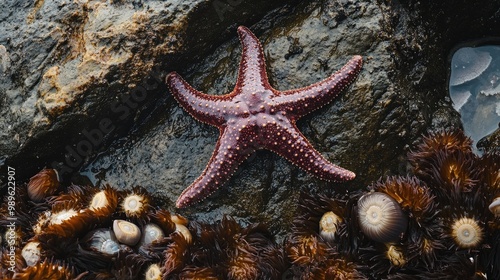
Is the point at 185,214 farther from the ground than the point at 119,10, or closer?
closer

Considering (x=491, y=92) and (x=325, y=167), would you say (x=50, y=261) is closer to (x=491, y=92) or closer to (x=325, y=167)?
(x=325, y=167)

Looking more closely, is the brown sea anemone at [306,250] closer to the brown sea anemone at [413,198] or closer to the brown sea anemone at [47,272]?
the brown sea anemone at [413,198]

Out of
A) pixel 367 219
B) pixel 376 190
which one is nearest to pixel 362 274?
pixel 367 219

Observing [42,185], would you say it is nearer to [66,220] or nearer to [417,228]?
[66,220]

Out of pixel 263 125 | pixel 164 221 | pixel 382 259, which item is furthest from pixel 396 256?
pixel 164 221

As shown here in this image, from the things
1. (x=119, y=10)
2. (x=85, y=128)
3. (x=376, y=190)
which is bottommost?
(x=376, y=190)

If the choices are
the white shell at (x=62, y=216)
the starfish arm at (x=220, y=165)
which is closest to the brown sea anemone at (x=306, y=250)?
the starfish arm at (x=220, y=165)
